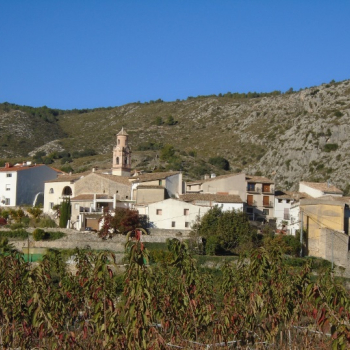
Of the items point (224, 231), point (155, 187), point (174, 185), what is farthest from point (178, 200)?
point (174, 185)

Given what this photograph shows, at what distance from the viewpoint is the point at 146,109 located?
14662 centimetres

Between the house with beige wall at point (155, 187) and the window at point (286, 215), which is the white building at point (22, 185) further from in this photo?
the window at point (286, 215)

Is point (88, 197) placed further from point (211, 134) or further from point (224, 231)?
point (211, 134)

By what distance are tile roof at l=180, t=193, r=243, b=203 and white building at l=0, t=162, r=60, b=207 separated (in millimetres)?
14560

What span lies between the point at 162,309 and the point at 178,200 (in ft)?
113

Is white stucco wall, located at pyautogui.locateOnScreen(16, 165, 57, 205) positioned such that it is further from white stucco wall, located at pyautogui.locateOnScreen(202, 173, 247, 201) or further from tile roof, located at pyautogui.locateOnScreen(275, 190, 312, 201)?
tile roof, located at pyautogui.locateOnScreen(275, 190, 312, 201)

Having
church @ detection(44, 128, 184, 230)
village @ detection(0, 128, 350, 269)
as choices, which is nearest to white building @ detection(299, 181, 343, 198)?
village @ detection(0, 128, 350, 269)

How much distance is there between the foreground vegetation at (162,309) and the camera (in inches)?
512

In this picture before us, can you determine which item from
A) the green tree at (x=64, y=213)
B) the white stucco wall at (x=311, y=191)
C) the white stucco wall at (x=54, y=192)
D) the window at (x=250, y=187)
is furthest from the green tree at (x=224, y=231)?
the white stucco wall at (x=54, y=192)

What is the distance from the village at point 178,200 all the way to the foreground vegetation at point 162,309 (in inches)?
1048

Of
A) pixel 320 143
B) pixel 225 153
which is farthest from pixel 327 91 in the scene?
pixel 320 143

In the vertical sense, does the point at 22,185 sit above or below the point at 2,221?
above

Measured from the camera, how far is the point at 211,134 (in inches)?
4724

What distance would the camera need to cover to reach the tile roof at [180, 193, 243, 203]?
172 ft
